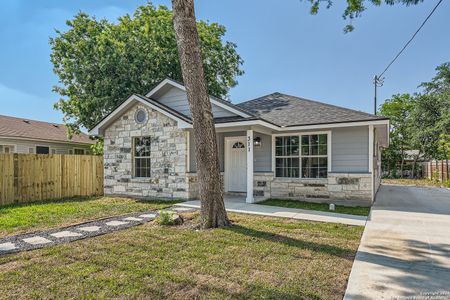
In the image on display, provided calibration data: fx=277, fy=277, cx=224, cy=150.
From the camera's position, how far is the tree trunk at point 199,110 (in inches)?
216

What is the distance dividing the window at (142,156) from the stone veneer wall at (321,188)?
424cm

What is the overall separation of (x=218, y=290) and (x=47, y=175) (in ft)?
32.1

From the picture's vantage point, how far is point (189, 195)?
9.80 meters

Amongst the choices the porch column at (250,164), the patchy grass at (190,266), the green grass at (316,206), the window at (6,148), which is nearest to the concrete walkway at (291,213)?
the porch column at (250,164)

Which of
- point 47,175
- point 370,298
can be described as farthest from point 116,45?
point 370,298

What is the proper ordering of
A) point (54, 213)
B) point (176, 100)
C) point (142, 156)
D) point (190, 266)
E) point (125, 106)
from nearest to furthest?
point (190, 266)
point (54, 213)
point (125, 106)
point (142, 156)
point (176, 100)

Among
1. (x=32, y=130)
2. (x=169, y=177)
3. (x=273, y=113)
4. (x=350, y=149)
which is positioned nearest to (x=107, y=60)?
(x=169, y=177)

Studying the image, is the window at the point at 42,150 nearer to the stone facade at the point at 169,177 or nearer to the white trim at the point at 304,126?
the stone facade at the point at 169,177

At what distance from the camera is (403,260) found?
3.96 meters

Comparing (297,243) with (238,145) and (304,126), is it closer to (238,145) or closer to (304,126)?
(304,126)

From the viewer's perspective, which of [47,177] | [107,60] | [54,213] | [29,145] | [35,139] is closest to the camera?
[54,213]

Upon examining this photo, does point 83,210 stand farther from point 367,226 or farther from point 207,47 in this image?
point 207,47

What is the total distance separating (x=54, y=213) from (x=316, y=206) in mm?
7577

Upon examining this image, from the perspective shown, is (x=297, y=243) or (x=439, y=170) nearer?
(x=297, y=243)
